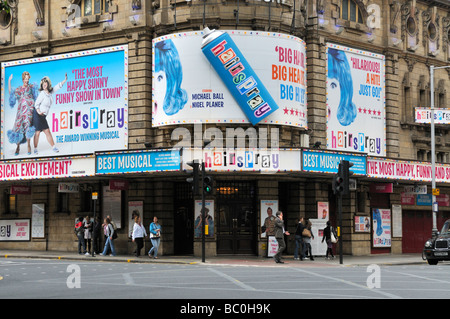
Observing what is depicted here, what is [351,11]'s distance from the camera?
41.6 m

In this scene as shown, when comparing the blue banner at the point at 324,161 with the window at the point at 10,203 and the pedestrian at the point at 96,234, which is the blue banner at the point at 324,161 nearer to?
the pedestrian at the point at 96,234

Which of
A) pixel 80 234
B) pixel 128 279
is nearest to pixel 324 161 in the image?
pixel 80 234

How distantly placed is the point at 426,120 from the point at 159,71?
15381 mm

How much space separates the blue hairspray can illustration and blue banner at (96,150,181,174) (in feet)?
13.4

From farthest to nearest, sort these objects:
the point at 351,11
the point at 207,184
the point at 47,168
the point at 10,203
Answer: the point at 10,203, the point at 351,11, the point at 47,168, the point at 207,184

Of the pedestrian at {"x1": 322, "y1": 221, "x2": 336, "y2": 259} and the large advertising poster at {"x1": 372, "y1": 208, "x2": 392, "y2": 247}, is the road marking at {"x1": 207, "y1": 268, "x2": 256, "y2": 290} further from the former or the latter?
the large advertising poster at {"x1": 372, "y1": 208, "x2": 392, "y2": 247}

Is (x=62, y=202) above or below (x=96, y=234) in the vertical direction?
above

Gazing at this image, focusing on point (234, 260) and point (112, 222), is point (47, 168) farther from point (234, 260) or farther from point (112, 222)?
point (234, 260)

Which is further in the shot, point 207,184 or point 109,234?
point 109,234

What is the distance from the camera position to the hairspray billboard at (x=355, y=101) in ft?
131

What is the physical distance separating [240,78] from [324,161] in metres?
5.27

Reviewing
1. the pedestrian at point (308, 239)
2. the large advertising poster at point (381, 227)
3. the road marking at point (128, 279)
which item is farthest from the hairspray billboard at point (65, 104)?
the road marking at point (128, 279)
